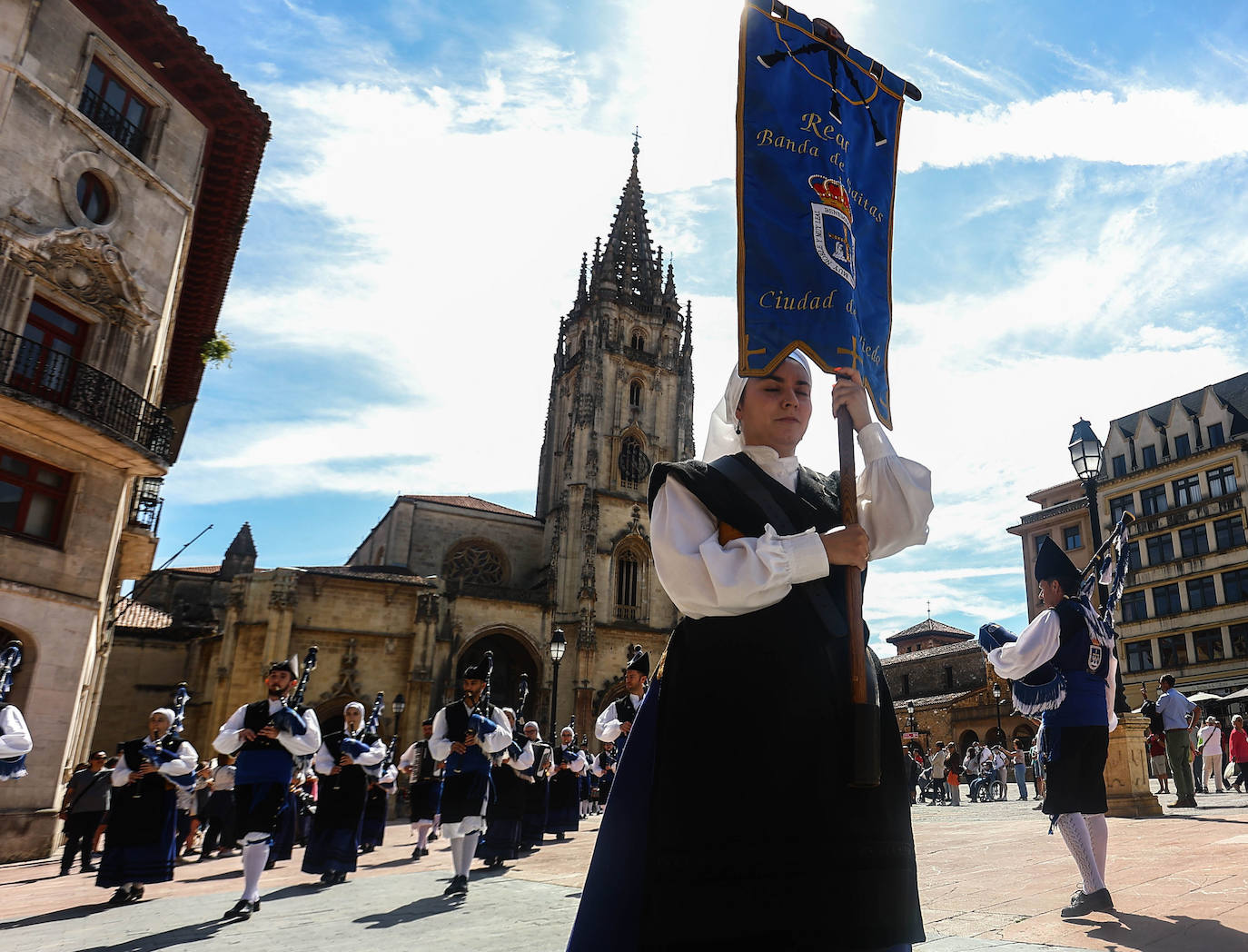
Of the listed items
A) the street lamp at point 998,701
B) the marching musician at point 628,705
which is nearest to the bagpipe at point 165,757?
the marching musician at point 628,705

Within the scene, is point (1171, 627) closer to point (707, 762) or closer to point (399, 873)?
point (399, 873)

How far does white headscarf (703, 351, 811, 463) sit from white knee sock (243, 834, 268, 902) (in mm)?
6048

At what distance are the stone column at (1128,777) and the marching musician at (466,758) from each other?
24.9ft

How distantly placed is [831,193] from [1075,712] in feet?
12.9

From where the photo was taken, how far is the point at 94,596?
14.1 meters

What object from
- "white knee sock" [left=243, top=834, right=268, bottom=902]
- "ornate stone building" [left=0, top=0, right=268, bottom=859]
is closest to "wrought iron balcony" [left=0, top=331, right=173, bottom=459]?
"ornate stone building" [left=0, top=0, right=268, bottom=859]

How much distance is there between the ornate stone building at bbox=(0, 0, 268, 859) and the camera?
12953 mm

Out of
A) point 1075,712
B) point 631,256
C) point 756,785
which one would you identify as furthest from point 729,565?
point 631,256

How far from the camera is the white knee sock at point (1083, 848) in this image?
452 cm

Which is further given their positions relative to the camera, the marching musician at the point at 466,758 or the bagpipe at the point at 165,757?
the bagpipe at the point at 165,757

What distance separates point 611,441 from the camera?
4534 centimetres

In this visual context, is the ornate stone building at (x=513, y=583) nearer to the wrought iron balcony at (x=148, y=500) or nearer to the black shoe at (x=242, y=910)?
the wrought iron balcony at (x=148, y=500)

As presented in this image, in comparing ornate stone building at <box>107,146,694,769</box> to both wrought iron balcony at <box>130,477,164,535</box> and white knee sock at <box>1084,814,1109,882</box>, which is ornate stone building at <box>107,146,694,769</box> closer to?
wrought iron balcony at <box>130,477,164,535</box>

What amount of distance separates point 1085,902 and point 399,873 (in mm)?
7667
